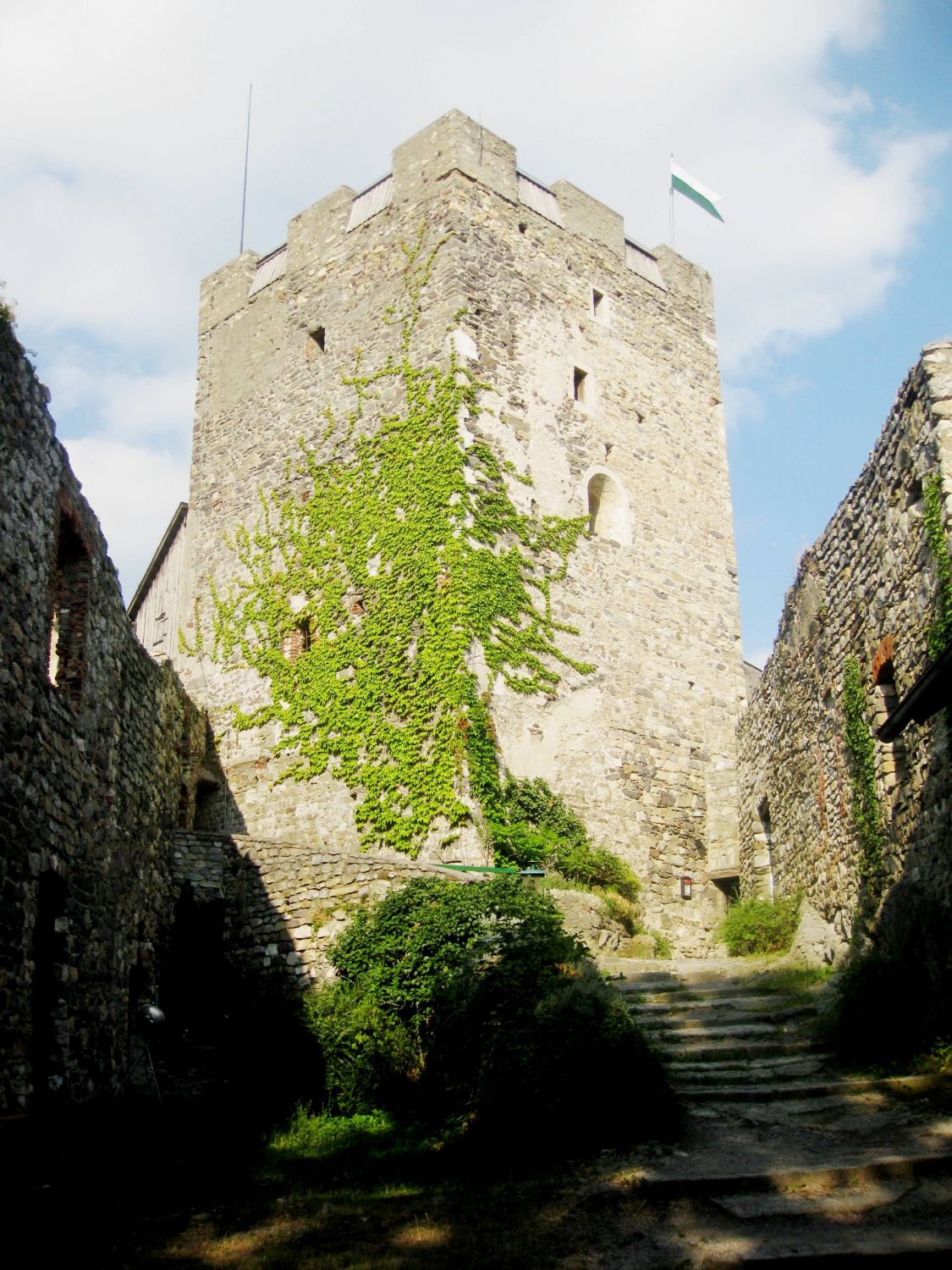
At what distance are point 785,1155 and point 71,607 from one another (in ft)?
21.4

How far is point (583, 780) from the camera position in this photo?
50.0 feet

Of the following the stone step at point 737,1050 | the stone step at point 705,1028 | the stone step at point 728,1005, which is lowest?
the stone step at point 737,1050

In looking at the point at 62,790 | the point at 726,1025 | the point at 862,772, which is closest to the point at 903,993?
the point at 726,1025

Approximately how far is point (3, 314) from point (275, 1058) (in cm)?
617

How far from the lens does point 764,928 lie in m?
12.8

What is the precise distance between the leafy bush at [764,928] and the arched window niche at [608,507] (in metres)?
6.08

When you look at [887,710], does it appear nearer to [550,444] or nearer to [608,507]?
[550,444]

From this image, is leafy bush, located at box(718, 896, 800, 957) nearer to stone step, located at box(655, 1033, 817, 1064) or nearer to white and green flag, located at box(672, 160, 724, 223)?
stone step, located at box(655, 1033, 817, 1064)

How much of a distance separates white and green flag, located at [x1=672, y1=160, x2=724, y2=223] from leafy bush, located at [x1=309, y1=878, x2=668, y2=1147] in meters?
14.1

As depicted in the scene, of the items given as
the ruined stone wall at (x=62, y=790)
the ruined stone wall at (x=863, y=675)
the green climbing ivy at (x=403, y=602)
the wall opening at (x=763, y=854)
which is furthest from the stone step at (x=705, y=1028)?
the wall opening at (x=763, y=854)

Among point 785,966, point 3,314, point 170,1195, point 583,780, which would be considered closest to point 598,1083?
point 170,1195

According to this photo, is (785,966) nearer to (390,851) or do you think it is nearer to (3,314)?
(390,851)

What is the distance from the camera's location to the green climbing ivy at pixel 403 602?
14133 mm

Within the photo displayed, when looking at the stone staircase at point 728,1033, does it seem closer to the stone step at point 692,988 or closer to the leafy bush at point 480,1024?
the stone step at point 692,988
